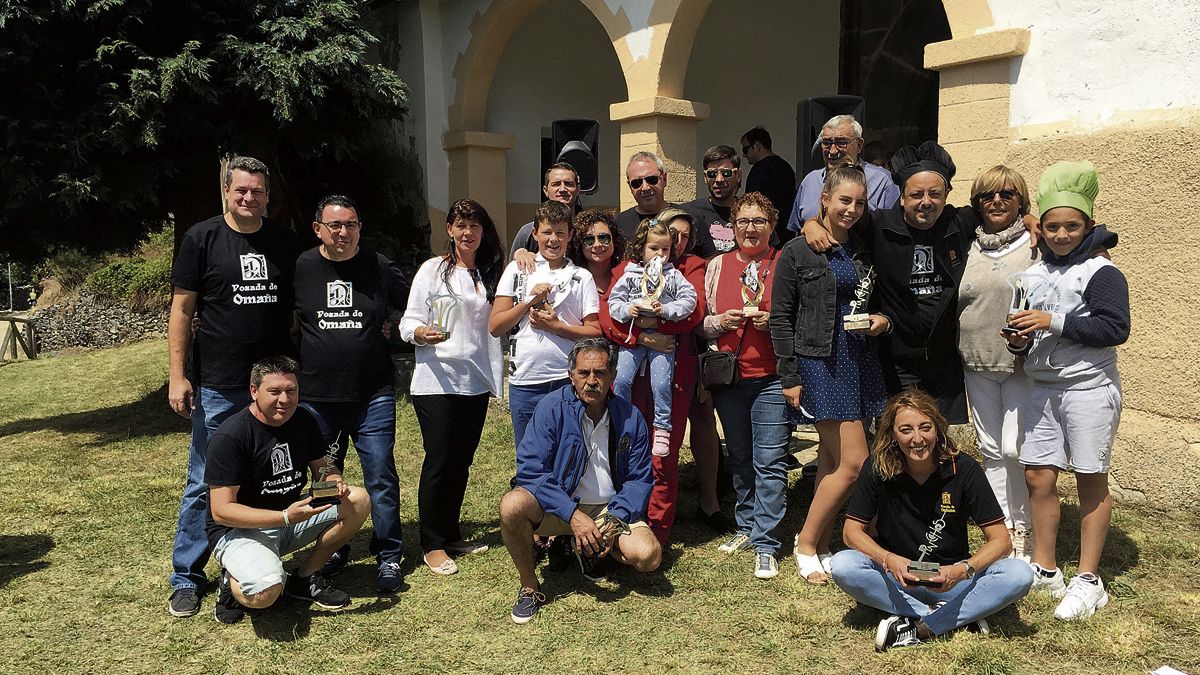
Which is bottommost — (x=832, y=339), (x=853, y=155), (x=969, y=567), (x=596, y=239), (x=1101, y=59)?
(x=969, y=567)

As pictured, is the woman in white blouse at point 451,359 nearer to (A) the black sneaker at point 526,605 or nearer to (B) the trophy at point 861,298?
(A) the black sneaker at point 526,605

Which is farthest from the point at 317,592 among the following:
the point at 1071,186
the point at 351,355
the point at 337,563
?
the point at 1071,186

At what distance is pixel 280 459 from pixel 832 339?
224 cm

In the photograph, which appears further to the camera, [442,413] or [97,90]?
[97,90]

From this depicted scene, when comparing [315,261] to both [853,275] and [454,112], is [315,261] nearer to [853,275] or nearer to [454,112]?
[853,275]

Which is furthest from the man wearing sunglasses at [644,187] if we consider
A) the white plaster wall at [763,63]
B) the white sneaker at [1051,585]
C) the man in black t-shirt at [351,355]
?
the white plaster wall at [763,63]

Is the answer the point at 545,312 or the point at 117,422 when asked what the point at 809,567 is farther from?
the point at 117,422

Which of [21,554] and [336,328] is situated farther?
[21,554]

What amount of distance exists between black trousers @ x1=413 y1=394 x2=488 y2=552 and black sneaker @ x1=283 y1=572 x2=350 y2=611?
507 millimetres

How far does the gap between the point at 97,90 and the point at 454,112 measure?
3920 mm

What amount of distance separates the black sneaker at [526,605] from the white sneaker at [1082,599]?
197 centimetres

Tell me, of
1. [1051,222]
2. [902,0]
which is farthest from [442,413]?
[902,0]

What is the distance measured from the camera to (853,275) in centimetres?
361

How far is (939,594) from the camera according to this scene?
3170 mm
